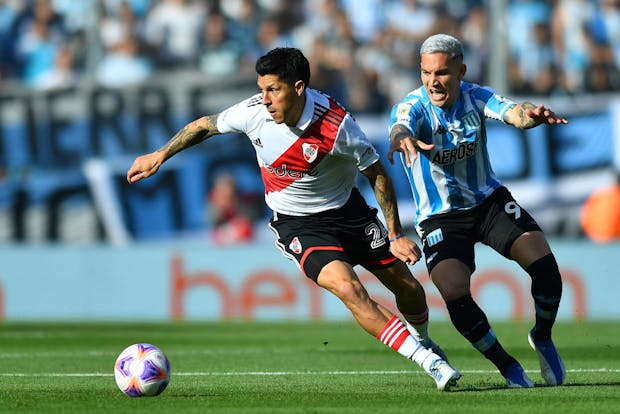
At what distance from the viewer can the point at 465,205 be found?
8.41 metres

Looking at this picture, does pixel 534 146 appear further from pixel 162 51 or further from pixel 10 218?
pixel 10 218

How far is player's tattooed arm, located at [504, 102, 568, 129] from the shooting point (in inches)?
306

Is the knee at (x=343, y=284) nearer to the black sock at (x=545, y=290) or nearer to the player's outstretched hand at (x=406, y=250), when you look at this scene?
the player's outstretched hand at (x=406, y=250)

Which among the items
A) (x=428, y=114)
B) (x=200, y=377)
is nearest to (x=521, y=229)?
(x=428, y=114)

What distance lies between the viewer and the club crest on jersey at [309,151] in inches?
318

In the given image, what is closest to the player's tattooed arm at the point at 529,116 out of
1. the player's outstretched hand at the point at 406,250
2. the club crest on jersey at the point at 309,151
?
the player's outstretched hand at the point at 406,250

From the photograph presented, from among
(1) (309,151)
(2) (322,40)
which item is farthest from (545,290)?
(2) (322,40)

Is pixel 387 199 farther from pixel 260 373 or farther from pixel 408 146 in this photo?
pixel 260 373

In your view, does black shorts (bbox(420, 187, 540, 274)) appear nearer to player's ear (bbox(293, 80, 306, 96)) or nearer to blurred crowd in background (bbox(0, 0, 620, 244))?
player's ear (bbox(293, 80, 306, 96))

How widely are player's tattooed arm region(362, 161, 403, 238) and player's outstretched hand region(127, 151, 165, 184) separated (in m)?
1.36

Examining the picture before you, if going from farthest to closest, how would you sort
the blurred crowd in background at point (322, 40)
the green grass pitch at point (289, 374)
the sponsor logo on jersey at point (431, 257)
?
the blurred crowd in background at point (322, 40) < the sponsor logo on jersey at point (431, 257) < the green grass pitch at point (289, 374)

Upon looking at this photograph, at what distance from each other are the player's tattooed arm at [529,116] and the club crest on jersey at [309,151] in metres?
1.25

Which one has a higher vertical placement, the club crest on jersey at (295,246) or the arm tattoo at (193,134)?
the arm tattoo at (193,134)

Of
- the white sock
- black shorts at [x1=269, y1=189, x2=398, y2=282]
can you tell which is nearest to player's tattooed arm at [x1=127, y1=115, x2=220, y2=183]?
black shorts at [x1=269, y1=189, x2=398, y2=282]
